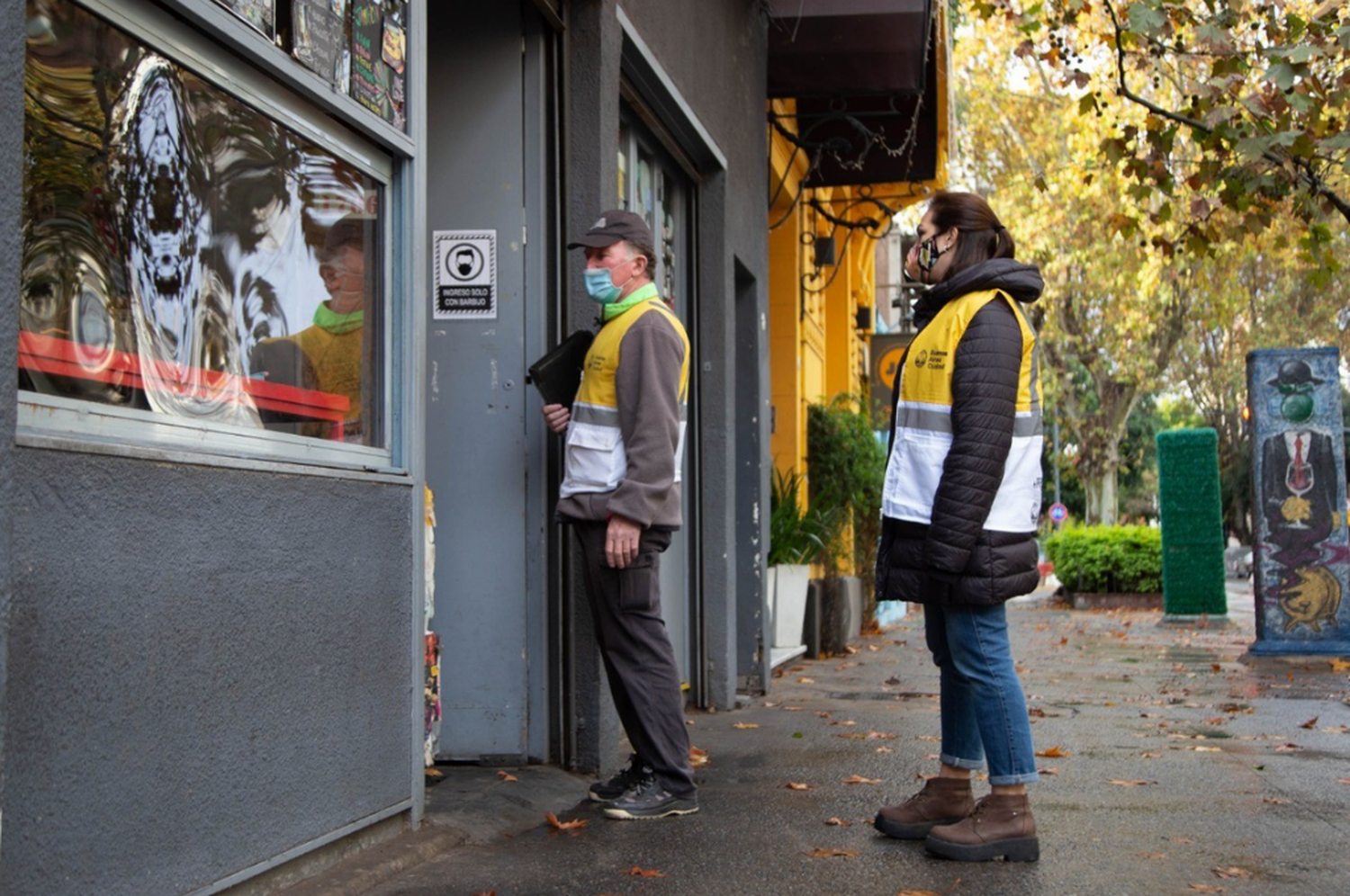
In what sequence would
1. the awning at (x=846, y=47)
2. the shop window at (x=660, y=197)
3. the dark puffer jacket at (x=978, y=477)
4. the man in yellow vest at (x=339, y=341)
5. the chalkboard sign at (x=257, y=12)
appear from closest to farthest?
the chalkboard sign at (x=257, y=12) → the man in yellow vest at (x=339, y=341) → the dark puffer jacket at (x=978, y=477) → the shop window at (x=660, y=197) → the awning at (x=846, y=47)

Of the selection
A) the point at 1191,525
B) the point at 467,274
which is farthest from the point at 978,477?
the point at 1191,525

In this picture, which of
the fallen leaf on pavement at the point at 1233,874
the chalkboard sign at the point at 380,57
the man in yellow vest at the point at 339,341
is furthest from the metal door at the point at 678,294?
the fallen leaf on pavement at the point at 1233,874

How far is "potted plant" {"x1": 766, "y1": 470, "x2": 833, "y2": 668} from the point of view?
1121cm

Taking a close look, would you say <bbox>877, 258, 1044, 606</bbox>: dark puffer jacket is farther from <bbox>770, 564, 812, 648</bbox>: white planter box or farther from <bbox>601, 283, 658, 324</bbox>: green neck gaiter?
<bbox>770, 564, 812, 648</bbox>: white planter box

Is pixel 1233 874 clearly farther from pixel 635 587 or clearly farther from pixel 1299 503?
pixel 1299 503

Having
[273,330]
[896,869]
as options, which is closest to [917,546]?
[896,869]

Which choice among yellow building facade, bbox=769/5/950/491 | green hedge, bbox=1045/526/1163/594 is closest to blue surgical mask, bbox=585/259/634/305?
yellow building facade, bbox=769/5/950/491

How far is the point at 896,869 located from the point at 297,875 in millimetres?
1679

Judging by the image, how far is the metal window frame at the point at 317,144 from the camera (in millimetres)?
2902

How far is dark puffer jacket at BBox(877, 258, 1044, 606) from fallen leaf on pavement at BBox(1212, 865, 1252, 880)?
953 mm

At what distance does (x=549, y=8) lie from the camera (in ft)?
18.4

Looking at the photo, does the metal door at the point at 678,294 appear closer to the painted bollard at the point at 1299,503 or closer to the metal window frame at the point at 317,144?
the metal window frame at the point at 317,144

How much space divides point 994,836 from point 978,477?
1.05 m

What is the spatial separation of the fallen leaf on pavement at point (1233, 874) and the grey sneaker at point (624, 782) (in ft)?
5.95
